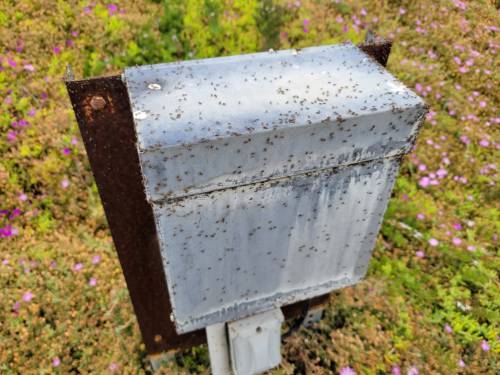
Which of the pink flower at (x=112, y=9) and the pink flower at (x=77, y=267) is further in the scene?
the pink flower at (x=112, y=9)

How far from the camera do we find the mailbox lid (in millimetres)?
927

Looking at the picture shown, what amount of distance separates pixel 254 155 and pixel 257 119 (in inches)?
3.7

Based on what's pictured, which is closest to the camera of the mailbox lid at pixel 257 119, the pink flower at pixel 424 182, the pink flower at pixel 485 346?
the mailbox lid at pixel 257 119

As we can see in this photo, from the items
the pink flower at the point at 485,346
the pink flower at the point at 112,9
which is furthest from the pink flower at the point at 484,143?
the pink flower at the point at 112,9

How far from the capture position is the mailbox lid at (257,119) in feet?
3.04

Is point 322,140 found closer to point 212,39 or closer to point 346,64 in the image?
point 346,64

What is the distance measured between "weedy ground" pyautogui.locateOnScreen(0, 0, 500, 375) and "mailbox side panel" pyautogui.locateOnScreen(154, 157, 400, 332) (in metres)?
0.98

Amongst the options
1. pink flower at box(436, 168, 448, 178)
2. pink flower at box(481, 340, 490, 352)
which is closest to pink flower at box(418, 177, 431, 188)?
pink flower at box(436, 168, 448, 178)

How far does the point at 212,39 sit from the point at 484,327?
381 centimetres

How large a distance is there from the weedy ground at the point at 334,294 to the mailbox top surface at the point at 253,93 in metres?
1.81

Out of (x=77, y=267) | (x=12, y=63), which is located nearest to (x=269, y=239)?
(x=77, y=267)

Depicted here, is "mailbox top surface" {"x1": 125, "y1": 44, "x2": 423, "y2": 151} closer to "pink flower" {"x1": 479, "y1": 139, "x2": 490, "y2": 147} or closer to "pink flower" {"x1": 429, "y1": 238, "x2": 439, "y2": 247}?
"pink flower" {"x1": 429, "y1": 238, "x2": 439, "y2": 247}

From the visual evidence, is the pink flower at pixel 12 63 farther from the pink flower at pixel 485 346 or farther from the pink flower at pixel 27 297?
the pink flower at pixel 485 346

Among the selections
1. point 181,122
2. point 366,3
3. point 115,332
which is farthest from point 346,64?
point 366,3
